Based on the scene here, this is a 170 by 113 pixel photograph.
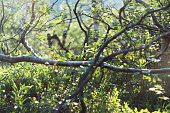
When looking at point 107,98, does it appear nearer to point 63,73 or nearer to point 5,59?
point 63,73

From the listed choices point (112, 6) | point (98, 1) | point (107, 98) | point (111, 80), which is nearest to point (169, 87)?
point (111, 80)

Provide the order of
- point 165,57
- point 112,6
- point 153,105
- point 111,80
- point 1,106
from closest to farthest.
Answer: point 1,106, point 153,105, point 111,80, point 165,57, point 112,6

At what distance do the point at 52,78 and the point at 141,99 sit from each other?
186 cm

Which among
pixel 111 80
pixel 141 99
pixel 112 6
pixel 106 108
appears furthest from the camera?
pixel 112 6

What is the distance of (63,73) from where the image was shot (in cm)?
371

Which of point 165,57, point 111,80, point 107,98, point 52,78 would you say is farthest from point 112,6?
point 107,98

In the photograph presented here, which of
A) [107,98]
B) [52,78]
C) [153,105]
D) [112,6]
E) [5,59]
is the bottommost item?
[153,105]

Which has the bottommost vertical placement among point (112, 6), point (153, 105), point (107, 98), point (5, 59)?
point (153, 105)

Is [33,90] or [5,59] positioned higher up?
[5,59]

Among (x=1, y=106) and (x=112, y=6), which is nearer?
(x=1, y=106)

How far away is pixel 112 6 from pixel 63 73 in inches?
108

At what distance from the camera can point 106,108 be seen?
2.63 m

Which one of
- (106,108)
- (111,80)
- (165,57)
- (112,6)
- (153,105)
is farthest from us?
(112,6)

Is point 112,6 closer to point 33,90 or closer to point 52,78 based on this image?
point 52,78
